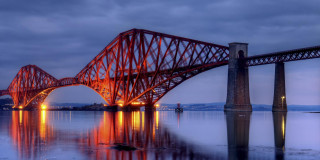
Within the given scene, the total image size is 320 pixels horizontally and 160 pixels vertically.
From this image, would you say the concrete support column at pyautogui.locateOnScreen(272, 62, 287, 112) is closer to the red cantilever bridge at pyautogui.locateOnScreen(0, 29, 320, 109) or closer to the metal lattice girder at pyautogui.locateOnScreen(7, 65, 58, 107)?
the red cantilever bridge at pyautogui.locateOnScreen(0, 29, 320, 109)

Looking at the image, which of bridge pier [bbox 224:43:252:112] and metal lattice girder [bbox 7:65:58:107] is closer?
bridge pier [bbox 224:43:252:112]

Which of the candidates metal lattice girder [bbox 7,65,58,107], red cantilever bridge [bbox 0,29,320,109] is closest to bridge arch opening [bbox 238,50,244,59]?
red cantilever bridge [bbox 0,29,320,109]

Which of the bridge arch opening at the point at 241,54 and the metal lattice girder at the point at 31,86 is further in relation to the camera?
the metal lattice girder at the point at 31,86

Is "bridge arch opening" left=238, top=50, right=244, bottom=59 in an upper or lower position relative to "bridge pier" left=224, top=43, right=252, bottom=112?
upper

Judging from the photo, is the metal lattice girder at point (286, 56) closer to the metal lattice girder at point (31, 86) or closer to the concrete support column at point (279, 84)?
the concrete support column at point (279, 84)

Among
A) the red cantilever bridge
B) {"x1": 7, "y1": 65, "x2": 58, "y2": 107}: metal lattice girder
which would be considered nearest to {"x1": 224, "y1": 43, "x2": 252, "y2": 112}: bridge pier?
the red cantilever bridge

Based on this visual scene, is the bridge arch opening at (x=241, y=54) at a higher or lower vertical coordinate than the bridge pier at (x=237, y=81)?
higher

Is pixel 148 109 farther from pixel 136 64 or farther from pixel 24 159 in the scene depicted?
pixel 24 159

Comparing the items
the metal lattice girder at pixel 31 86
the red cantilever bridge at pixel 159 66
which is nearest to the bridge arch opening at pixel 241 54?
the red cantilever bridge at pixel 159 66

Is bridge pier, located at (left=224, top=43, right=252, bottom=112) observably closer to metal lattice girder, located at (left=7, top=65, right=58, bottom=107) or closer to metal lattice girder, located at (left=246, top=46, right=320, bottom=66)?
metal lattice girder, located at (left=246, top=46, right=320, bottom=66)

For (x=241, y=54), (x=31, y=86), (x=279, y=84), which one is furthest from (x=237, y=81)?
(x=31, y=86)

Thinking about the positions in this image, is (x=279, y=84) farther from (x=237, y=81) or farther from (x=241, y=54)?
(x=241, y=54)

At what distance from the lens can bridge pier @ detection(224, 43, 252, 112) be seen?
255 ft

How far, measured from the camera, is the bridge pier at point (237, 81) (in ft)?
255
